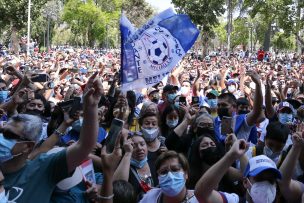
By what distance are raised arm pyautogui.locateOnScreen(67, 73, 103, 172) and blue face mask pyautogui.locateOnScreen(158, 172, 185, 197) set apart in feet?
1.96

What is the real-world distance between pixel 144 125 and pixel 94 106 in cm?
213

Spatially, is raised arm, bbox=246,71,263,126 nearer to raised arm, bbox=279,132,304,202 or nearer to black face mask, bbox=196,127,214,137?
black face mask, bbox=196,127,214,137

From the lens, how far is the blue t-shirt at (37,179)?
2924 mm

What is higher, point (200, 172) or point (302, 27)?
point (302, 27)

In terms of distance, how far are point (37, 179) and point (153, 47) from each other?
11.3ft

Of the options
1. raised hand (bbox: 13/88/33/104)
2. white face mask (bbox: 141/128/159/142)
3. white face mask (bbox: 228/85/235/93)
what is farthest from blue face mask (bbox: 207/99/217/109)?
white face mask (bbox: 228/85/235/93)

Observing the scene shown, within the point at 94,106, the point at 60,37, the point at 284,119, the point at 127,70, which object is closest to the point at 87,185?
the point at 94,106

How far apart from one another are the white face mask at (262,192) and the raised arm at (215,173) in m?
0.27

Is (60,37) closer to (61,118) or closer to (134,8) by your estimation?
(134,8)

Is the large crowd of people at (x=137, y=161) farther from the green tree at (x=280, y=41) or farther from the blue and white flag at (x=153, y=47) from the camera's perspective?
the green tree at (x=280, y=41)

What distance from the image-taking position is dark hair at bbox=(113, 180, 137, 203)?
3480 mm

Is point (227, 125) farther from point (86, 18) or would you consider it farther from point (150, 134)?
point (86, 18)

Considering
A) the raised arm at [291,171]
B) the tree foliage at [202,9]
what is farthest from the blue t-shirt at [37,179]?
the tree foliage at [202,9]

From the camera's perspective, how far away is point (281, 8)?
24109 millimetres
